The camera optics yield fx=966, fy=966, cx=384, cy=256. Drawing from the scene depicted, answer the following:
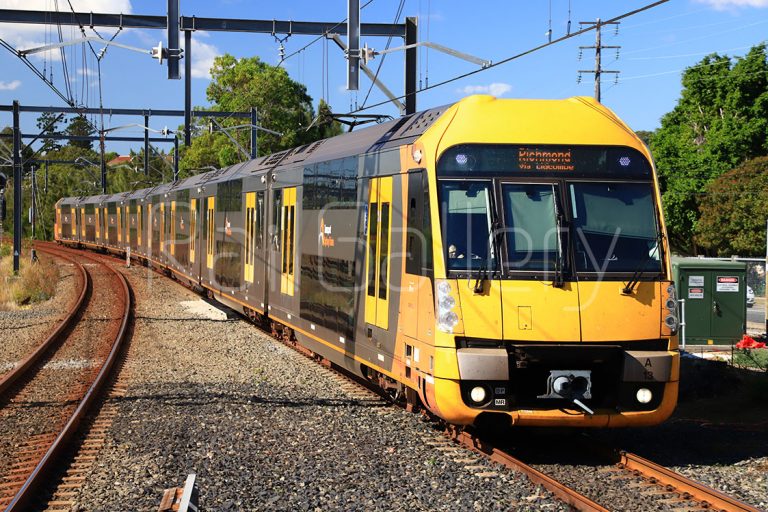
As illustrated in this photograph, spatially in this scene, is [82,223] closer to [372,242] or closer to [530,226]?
[372,242]

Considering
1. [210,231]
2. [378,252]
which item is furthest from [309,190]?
[210,231]

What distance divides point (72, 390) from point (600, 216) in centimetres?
749

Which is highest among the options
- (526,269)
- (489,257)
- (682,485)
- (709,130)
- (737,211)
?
(709,130)

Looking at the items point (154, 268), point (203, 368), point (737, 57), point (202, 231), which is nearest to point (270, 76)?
point (154, 268)

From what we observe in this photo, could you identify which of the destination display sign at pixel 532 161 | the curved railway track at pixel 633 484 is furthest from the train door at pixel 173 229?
the destination display sign at pixel 532 161

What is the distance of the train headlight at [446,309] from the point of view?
27.0 feet

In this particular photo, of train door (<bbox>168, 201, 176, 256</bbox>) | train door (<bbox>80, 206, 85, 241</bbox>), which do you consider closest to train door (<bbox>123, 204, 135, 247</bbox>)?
train door (<bbox>168, 201, 176, 256</bbox>)

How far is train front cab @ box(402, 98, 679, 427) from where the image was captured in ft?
27.0

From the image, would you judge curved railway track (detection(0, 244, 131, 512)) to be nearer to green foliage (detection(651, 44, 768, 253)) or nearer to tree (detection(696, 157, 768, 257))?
tree (detection(696, 157, 768, 257))

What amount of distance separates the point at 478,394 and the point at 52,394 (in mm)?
6554

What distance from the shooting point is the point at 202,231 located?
23641mm

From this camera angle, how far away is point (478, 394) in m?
8.22

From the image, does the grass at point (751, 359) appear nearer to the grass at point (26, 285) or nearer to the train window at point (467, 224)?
the train window at point (467, 224)

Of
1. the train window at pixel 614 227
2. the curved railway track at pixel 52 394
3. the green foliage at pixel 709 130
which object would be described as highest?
the green foliage at pixel 709 130
